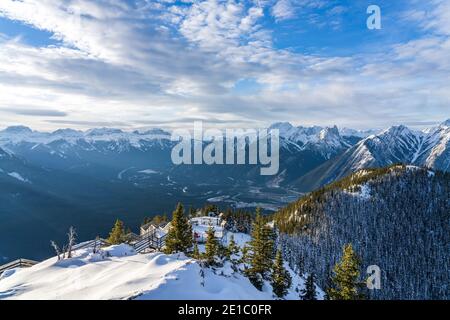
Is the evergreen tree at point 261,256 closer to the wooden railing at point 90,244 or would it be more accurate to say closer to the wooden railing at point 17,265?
the wooden railing at point 90,244

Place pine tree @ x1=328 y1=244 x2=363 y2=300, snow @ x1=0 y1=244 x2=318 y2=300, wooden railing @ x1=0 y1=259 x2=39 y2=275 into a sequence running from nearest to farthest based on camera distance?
snow @ x1=0 y1=244 x2=318 y2=300 → pine tree @ x1=328 y1=244 x2=363 y2=300 → wooden railing @ x1=0 y1=259 x2=39 y2=275

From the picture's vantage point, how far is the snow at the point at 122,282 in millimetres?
22078

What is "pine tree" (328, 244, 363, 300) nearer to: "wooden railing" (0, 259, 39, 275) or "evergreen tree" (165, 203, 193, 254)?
"evergreen tree" (165, 203, 193, 254)

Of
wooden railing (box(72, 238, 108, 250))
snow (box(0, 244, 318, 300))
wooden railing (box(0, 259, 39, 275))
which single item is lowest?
wooden railing (box(0, 259, 39, 275))

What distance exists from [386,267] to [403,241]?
27.4 metres

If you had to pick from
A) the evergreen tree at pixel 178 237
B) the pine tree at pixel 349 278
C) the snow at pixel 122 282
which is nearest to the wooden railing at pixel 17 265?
the snow at pixel 122 282

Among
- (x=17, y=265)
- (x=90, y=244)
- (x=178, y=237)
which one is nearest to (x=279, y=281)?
(x=178, y=237)

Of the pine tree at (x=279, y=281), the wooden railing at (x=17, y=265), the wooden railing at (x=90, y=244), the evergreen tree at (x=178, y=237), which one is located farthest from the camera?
the wooden railing at (x=90, y=244)

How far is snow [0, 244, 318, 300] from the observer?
22.1 m

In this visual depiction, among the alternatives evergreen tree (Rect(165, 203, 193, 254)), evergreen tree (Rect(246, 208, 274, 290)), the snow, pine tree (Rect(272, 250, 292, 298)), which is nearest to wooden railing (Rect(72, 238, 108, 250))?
evergreen tree (Rect(165, 203, 193, 254))

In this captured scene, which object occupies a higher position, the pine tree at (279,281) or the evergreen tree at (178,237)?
the evergreen tree at (178,237)

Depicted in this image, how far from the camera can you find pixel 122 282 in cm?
2447
